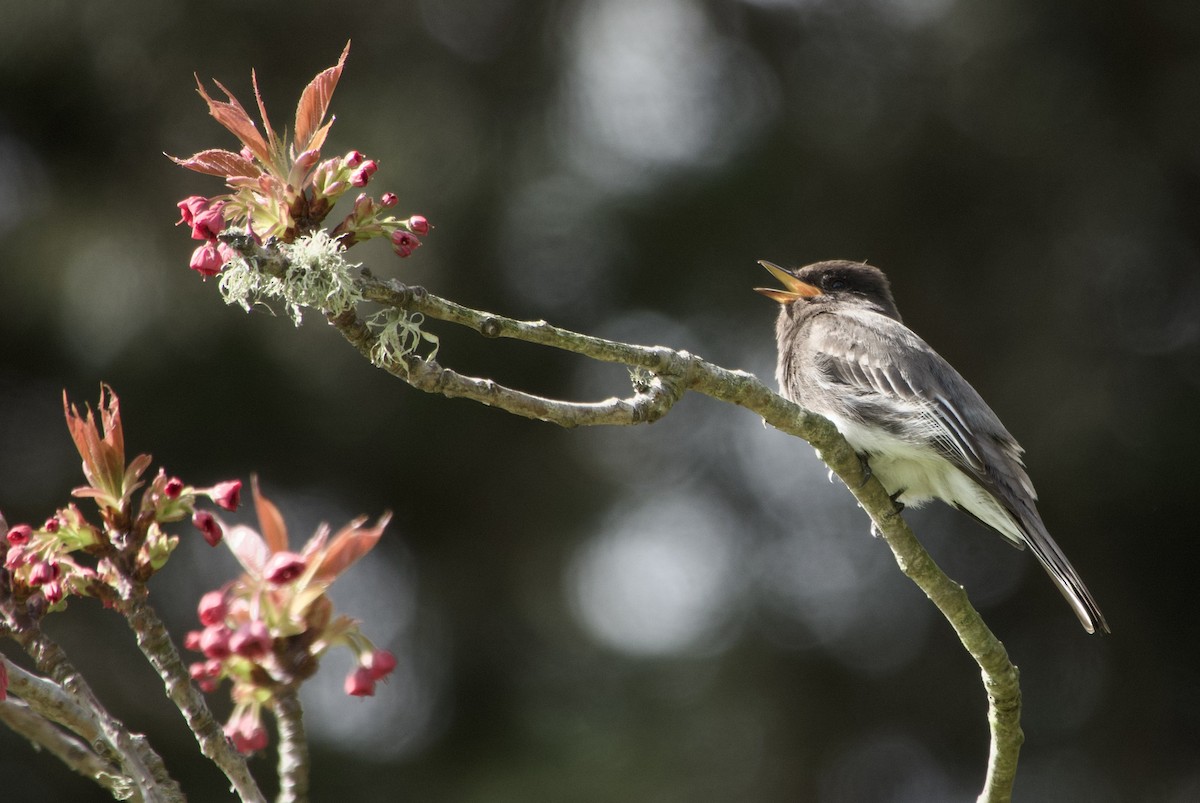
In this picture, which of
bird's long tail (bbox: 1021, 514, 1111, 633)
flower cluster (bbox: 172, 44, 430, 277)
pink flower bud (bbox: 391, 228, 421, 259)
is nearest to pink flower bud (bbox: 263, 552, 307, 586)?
flower cluster (bbox: 172, 44, 430, 277)

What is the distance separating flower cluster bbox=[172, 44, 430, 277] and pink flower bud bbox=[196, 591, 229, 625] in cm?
54

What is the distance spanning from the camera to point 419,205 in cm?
793

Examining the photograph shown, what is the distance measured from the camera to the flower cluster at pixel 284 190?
1.95 meters

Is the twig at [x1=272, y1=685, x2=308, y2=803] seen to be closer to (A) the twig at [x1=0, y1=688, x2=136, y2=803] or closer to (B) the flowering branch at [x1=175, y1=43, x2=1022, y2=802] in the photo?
(B) the flowering branch at [x1=175, y1=43, x2=1022, y2=802]

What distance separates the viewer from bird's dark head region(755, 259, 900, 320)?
5.13m

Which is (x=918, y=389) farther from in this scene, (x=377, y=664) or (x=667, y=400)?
(x=377, y=664)

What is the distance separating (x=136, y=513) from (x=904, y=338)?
132 inches

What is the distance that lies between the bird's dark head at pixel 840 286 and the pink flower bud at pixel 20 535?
3.56 meters

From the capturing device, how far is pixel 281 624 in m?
1.70

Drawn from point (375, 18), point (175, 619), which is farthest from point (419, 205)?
point (175, 619)

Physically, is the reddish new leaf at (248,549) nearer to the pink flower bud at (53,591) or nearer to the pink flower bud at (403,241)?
the pink flower bud at (53,591)

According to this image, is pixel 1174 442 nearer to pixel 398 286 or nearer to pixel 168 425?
pixel 168 425

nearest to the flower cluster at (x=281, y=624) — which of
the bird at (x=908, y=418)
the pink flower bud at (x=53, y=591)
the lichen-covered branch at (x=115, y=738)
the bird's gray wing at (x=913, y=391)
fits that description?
the lichen-covered branch at (x=115, y=738)

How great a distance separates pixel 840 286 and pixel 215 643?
4.05 meters
